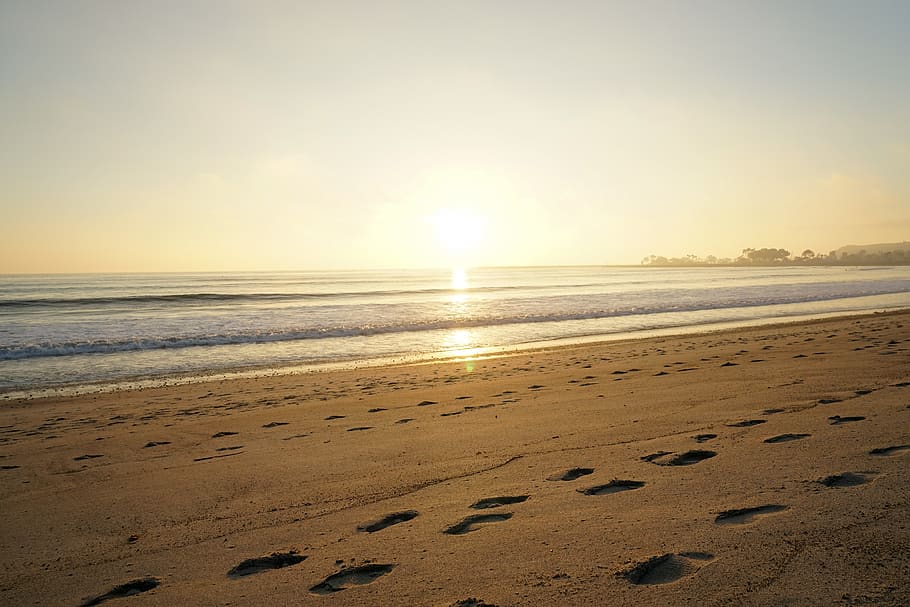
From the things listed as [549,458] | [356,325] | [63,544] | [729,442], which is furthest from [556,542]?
[356,325]

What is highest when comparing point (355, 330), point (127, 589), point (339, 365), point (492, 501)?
point (492, 501)

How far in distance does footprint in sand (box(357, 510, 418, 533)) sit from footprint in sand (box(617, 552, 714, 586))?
153 cm

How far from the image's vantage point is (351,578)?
287cm

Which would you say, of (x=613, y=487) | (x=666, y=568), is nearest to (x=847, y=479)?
(x=613, y=487)

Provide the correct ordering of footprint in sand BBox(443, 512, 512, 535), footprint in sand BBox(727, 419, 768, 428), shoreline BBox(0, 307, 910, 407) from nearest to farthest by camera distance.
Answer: footprint in sand BBox(443, 512, 512, 535), footprint in sand BBox(727, 419, 768, 428), shoreline BBox(0, 307, 910, 407)

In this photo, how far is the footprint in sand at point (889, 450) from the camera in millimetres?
4013

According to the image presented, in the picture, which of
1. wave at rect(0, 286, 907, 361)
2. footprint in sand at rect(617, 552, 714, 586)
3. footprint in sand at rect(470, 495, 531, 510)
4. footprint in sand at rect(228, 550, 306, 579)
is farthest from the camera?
wave at rect(0, 286, 907, 361)

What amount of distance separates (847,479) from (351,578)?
10.3 ft

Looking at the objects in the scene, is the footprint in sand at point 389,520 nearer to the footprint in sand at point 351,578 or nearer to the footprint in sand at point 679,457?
the footprint in sand at point 351,578

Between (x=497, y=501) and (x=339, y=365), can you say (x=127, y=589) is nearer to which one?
(x=497, y=501)

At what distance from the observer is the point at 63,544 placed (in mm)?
3736

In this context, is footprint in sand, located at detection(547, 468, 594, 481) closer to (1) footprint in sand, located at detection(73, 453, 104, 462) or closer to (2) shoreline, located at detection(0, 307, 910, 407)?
(1) footprint in sand, located at detection(73, 453, 104, 462)

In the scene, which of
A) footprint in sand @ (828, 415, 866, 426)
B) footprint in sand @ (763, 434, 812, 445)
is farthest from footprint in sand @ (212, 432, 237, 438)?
footprint in sand @ (828, 415, 866, 426)

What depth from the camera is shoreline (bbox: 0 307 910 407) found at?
38.8 ft
